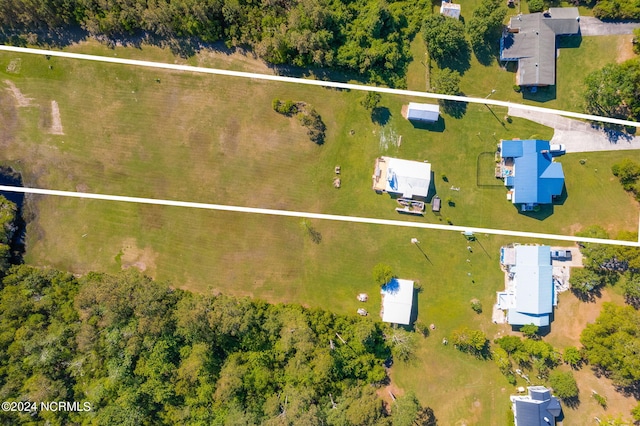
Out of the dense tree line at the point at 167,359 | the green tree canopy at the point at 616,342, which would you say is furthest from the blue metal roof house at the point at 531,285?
the dense tree line at the point at 167,359

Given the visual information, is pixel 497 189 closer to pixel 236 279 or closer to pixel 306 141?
pixel 306 141

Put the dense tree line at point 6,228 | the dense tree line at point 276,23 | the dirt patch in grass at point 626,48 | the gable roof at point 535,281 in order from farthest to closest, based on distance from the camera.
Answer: the dirt patch in grass at point 626,48
the gable roof at point 535,281
the dense tree line at point 6,228
the dense tree line at point 276,23

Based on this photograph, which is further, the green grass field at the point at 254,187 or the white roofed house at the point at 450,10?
the green grass field at the point at 254,187

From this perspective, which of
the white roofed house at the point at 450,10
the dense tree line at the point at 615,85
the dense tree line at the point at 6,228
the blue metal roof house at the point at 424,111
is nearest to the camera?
the dense tree line at the point at 615,85

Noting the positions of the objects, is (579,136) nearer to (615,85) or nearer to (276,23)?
(615,85)

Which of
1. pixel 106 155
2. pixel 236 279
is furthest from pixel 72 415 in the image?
pixel 106 155

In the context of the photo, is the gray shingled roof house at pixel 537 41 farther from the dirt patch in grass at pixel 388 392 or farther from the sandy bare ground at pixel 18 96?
the sandy bare ground at pixel 18 96

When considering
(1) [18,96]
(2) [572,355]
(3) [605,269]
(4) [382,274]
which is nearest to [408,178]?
(4) [382,274]
